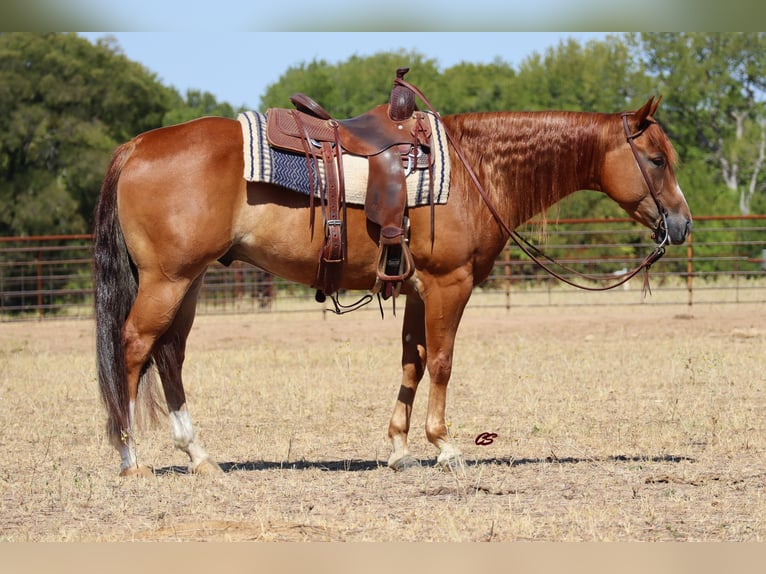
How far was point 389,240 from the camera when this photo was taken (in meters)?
5.79

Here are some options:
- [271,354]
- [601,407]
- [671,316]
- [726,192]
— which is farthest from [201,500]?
[726,192]

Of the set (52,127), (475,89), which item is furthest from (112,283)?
(475,89)

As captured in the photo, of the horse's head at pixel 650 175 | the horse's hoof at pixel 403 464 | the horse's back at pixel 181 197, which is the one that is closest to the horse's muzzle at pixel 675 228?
the horse's head at pixel 650 175

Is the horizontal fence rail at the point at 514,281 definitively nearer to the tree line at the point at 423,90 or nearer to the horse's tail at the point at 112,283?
the tree line at the point at 423,90

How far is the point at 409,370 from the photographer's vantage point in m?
6.31

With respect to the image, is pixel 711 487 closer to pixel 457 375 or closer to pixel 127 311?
pixel 127 311

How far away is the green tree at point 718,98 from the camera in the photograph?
40500 mm

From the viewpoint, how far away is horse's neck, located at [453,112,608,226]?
626 centimetres

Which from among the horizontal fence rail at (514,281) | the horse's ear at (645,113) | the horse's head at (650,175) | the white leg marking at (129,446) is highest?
the horse's ear at (645,113)

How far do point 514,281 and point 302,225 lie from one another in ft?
61.5

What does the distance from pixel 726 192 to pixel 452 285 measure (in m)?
34.0

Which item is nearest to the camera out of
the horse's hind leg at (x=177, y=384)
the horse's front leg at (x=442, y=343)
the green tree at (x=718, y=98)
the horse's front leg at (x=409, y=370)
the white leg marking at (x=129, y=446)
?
the white leg marking at (x=129, y=446)

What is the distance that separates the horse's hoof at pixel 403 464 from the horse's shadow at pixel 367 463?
11 cm

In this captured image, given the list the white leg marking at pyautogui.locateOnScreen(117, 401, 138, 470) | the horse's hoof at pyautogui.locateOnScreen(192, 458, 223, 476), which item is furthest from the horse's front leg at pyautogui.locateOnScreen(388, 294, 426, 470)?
the white leg marking at pyautogui.locateOnScreen(117, 401, 138, 470)
